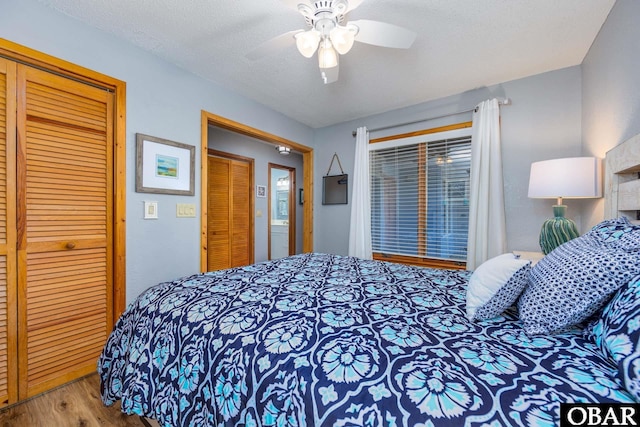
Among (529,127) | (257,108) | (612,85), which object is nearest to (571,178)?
(612,85)

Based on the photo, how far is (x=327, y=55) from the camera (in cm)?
167

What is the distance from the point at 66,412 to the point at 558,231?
3385 millimetres

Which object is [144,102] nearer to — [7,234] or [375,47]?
[7,234]

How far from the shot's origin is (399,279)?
1594 millimetres

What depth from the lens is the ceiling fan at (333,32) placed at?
4.86 feet

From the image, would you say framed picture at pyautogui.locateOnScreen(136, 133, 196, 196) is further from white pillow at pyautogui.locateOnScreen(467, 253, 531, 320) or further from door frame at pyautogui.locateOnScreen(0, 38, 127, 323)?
white pillow at pyautogui.locateOnScreen(467, 253, 531, 320)

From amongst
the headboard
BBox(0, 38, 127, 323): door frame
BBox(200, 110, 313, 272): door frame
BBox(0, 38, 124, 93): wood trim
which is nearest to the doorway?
BBox(200, 110, 313, 272): door frame

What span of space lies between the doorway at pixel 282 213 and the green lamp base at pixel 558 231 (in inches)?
153

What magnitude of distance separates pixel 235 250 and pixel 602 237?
4227mm

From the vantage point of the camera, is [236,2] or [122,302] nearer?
[236,2]

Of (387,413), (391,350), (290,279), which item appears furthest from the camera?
(290,279)

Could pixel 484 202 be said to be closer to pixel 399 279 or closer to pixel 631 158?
pixel 631 158

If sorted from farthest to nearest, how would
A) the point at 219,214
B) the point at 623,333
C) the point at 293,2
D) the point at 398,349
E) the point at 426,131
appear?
the point at 219,214, the point at 426,131, the point at 293,2, the point at 398,349, the point at 623,333

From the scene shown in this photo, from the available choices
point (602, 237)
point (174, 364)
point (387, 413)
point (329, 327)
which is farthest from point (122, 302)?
point (602, 237)
